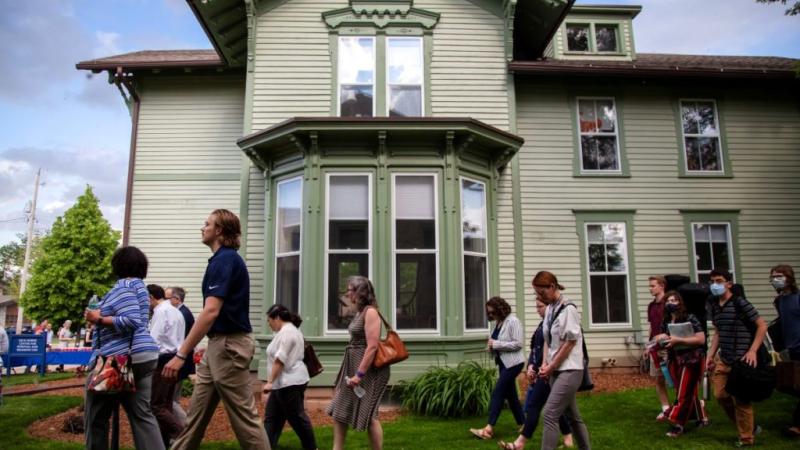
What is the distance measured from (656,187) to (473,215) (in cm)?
494

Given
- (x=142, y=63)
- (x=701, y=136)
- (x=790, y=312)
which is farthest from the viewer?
(x=701, y=136)

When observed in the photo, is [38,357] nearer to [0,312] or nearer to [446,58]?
[446,58]

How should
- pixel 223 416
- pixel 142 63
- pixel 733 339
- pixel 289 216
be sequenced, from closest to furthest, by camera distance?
1. pixel 733 339
2. pixel 223 416
3. pixel 289 216
4. pixel 142 63

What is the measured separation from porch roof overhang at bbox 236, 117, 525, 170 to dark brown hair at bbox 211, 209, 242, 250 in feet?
17.5

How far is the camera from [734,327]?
20.1ft

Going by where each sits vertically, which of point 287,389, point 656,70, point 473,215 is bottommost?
point 287,389

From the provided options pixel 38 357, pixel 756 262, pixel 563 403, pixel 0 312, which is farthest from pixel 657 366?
pixel 0 312

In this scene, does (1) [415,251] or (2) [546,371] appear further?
(1) [415,251]

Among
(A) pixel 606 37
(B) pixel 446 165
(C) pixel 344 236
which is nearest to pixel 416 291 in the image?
(C) pixel 344 236

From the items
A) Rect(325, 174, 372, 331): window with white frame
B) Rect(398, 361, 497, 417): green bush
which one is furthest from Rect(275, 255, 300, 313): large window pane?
Rect(398, 361, 497, 417): green bush

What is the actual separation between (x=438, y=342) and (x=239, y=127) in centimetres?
708

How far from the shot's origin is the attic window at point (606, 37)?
14.7 metres

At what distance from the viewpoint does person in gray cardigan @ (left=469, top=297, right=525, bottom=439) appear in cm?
681

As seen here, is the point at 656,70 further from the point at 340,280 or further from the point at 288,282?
the point at 288,282
